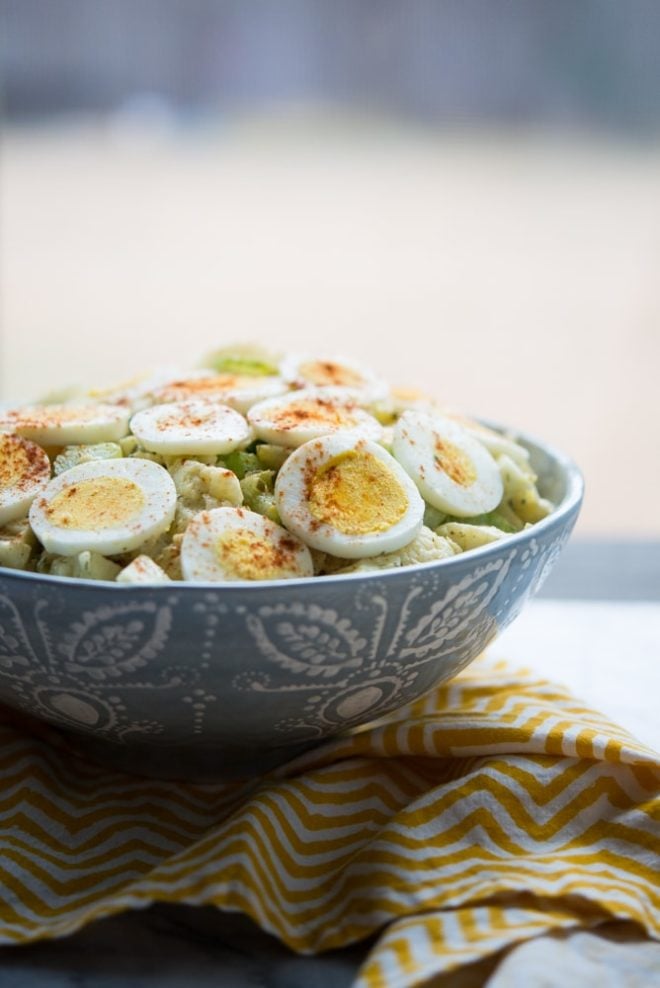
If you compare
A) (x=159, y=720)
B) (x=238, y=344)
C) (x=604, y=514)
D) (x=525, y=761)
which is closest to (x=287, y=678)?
(x=159, y=720)

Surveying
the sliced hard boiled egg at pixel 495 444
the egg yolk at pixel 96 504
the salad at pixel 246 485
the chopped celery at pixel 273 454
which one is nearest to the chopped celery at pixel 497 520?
the salad at pixel 246 485

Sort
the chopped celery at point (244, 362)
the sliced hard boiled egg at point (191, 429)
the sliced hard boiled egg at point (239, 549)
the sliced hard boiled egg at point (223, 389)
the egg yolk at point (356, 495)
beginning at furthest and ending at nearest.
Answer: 1. the chopped celery at point (244, 362)
2. the sliced hard boiled egg at point (223, 389)
3. the sliced hard boiled egg at point (191, 429)
4. the egg yolk at point (356, 495)
5. the sliced hard boiled egg at point (239, 549)

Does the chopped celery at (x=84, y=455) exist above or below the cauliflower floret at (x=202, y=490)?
below

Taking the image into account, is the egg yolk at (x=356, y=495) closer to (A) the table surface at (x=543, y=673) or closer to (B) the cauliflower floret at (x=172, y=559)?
(B) the cauliflower floret at (x=172, y=559)

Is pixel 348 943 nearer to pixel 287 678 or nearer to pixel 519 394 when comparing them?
pixel 287 678

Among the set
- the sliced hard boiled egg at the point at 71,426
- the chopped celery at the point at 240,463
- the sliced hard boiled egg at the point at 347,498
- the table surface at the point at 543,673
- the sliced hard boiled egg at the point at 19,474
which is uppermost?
the sliced hard boiled egg at the point at 347,498

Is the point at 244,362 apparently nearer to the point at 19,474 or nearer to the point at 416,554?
the point at 19,474
